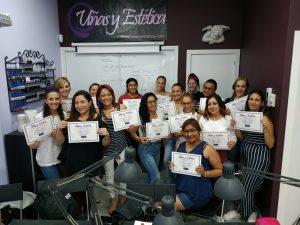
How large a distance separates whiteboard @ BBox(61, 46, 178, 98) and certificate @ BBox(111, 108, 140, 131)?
7.45 ft

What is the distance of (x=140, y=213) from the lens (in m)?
2.26

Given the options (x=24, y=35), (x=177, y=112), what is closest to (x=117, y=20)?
(x=24, y=35)

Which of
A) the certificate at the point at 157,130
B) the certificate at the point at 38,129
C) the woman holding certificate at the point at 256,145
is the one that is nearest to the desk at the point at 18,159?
the certificate at the point at 38,129

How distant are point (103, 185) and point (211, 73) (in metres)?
4.35

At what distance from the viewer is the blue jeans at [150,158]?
11.3 feet

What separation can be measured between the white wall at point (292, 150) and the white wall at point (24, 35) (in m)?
3.33

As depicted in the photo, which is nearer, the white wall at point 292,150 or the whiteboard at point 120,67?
the white wall at point 292,150

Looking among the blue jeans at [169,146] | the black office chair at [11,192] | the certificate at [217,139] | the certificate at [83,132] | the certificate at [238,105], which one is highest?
the certificate at [238,105]

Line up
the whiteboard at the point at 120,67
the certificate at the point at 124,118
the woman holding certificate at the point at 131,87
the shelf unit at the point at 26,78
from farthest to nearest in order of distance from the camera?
the whiteboard at the point at 120,67, the woman holding certificate at the point at 131,87, the shelf unit at the point at 26,78, the certificate at the point at 124,118

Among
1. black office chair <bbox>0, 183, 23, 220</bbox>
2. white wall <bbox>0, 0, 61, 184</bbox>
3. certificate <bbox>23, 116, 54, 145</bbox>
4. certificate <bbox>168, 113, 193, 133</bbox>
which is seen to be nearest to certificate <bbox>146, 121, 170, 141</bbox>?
certificate <bbox>168, 113, 193, 133</bbox>

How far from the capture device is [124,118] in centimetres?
315

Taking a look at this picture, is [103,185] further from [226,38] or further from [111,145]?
[226,38]

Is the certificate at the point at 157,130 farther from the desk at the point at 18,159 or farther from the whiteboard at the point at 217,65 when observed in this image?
the whiteboard at the point at 217,65

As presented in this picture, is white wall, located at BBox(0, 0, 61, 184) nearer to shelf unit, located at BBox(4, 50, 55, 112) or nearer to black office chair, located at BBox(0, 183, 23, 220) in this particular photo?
shelf unit, located at BBox(4, 50, 55, 112)
